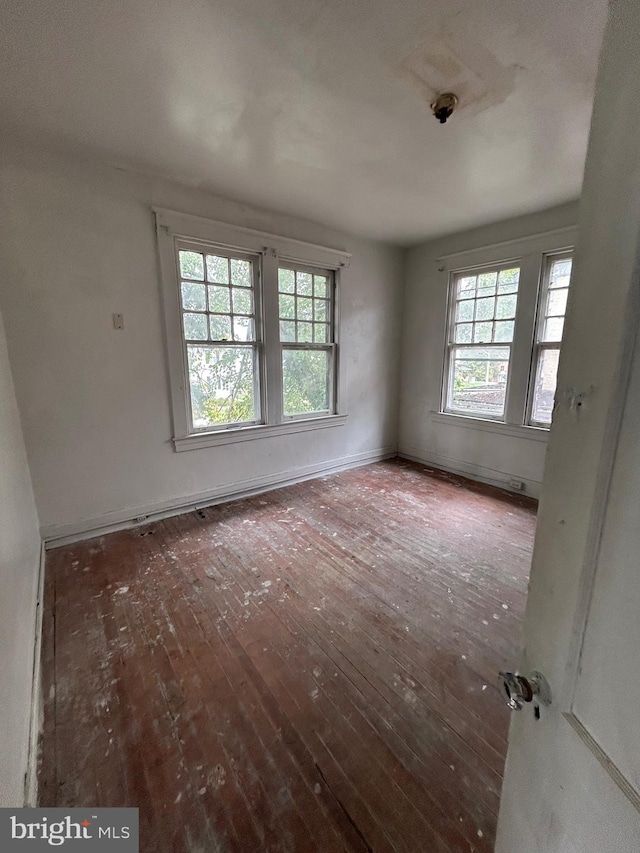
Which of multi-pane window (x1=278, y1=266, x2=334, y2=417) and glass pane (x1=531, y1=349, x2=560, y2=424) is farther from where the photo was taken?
multi-pane window (x1=278, y1=266, x2=334, y2=417)

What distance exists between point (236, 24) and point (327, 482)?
335 centimetres

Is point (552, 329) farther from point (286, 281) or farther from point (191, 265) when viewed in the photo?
point (191, 265)

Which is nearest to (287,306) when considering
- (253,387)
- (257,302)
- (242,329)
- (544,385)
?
(257,302)

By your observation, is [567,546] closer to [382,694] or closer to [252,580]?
[382,694]

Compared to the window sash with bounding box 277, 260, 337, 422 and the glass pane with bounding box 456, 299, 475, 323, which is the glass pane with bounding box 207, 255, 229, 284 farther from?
the glass pane with bounding box 456, 299, 475, 323

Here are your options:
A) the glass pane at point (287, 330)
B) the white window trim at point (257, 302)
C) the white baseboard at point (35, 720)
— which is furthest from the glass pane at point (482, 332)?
the white baseboard at point (35, 720)

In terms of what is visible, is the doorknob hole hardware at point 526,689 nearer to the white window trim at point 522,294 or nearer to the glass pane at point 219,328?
the glass pane at point 219,328

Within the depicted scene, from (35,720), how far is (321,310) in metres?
3.59

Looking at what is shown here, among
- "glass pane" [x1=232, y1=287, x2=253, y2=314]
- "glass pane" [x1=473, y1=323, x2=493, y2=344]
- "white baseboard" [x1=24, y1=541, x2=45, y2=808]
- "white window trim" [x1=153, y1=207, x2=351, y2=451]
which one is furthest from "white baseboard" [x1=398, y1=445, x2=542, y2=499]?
"white baseboard" [x1=24, y1=541, x2=45, y2=808]

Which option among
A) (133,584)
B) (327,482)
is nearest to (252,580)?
(133,584)

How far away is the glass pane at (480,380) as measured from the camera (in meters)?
3.66

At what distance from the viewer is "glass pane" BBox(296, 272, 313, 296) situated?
3.54 metres

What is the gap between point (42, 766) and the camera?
119cm

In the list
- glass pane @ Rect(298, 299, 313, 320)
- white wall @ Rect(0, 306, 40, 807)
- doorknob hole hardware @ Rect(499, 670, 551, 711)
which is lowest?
white wall @ Rect(0, 306, 40, 807)
